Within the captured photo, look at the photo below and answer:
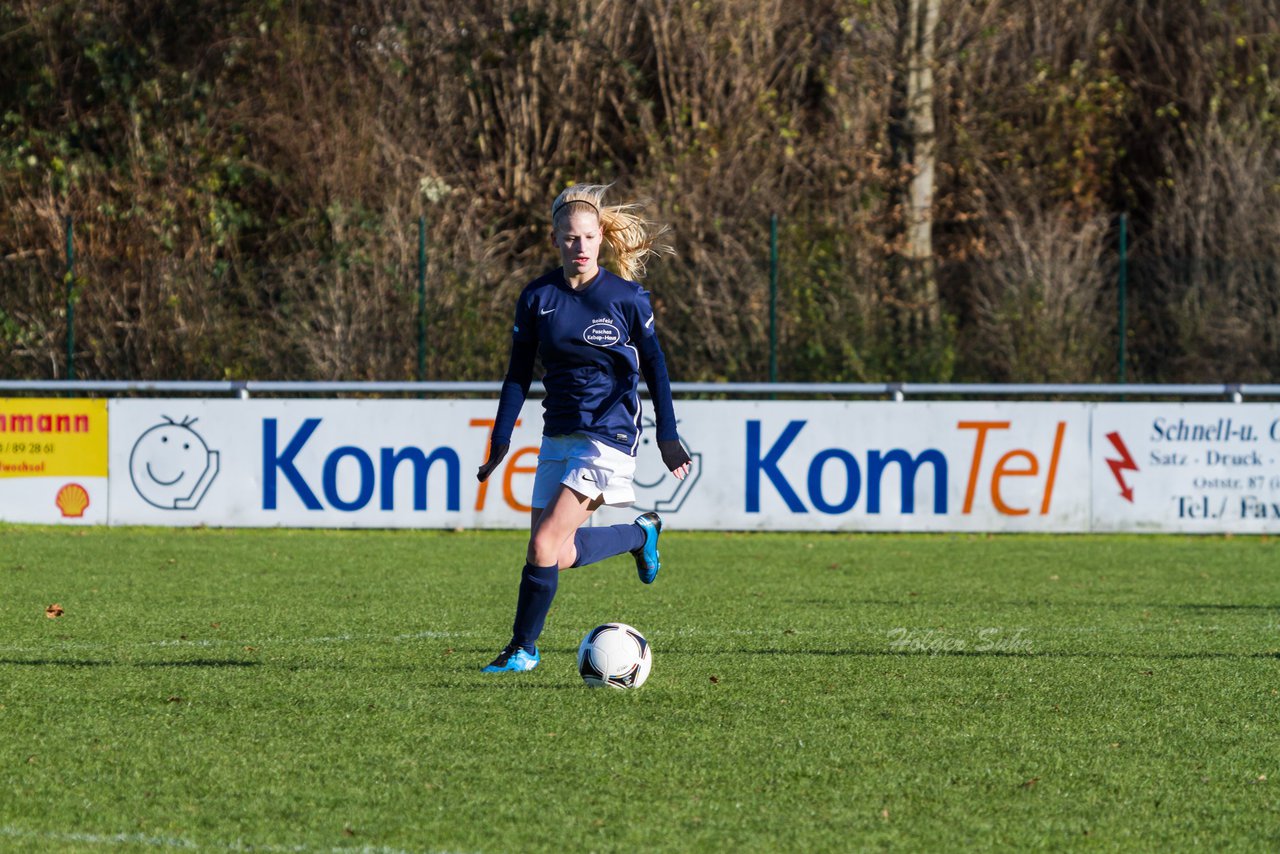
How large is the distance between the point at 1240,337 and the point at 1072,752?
1362 centimetres

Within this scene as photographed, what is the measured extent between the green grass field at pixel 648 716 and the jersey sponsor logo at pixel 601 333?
4.47 ft

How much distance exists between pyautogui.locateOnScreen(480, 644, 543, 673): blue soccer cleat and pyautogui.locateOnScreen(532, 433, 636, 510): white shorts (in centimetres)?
64

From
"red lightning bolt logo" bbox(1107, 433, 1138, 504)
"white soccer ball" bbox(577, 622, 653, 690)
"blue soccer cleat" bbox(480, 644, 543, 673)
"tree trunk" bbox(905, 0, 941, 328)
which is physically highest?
"tree trunk" bbox(905, 0, 941, 328)

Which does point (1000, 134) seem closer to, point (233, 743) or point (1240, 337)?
point (1240, 337)

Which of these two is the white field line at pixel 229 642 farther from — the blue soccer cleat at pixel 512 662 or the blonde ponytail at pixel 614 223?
the blonde ponytail at pixel 614 223

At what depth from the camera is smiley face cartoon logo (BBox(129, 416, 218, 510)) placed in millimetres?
13844

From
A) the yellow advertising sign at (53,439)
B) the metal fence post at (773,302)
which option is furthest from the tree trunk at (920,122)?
the yellow advertising sign at (53,439)

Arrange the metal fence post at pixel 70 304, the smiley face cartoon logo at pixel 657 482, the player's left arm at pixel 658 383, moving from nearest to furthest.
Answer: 1. the player's left arm at pixel 658 383
2. the smiley face cartoon logo at pixel 657 482
3. the metal fence post at pixel 70 304

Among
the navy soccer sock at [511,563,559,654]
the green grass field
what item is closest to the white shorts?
the navy soccer sock at [511,563,559,654]

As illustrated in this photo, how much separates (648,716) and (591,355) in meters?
1.48

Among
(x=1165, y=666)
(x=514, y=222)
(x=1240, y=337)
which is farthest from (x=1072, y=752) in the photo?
(x=514, y=222)

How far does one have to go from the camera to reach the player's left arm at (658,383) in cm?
652

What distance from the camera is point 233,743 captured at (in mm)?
5270

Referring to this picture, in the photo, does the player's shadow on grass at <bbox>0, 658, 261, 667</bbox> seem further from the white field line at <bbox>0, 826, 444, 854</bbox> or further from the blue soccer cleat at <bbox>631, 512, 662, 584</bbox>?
the white field line at <bbox>0, 826, 444, 854</bbox>
